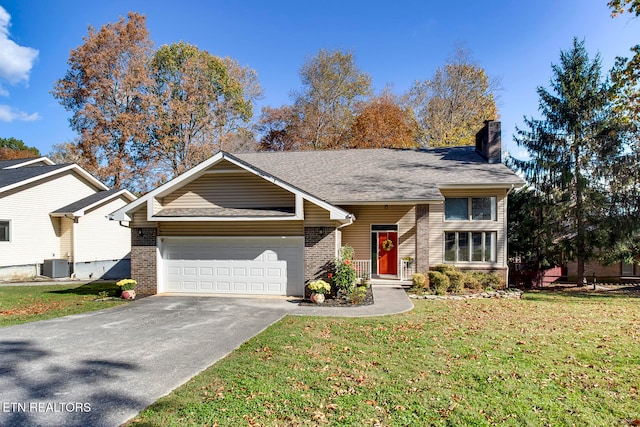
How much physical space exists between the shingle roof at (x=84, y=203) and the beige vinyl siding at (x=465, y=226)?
1858 cm

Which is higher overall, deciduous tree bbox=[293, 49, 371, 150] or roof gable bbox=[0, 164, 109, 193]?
deciduous tree bbox=[293, 49, 371, 150]

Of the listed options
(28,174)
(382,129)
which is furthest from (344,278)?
(382,129)

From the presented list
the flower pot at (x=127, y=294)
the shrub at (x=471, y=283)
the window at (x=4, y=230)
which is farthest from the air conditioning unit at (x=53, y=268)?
the shrub at (x=471, y=283)

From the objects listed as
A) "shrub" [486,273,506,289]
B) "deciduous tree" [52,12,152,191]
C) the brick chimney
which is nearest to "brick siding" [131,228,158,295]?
"shrub" [486,273,506,289]

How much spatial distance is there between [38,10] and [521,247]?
90.7 ft

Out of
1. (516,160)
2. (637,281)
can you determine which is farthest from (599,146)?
A: (637,281)

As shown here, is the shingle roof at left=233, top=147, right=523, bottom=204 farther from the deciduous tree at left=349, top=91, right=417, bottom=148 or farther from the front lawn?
the deciduous tree at left=349, top=91, right=417, bottom=148

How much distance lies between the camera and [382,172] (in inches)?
677

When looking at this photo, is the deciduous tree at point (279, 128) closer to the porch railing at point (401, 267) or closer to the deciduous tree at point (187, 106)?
the deciduous tree at point (187, 106)

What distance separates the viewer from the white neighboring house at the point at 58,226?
17.9m

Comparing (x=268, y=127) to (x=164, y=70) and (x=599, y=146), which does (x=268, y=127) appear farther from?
(x=599, y=146)

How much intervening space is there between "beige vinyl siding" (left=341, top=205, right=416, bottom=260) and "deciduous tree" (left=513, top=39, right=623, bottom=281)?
28.7ft

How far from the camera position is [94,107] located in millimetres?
26453

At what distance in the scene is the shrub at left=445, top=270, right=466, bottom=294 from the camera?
14003 mm
